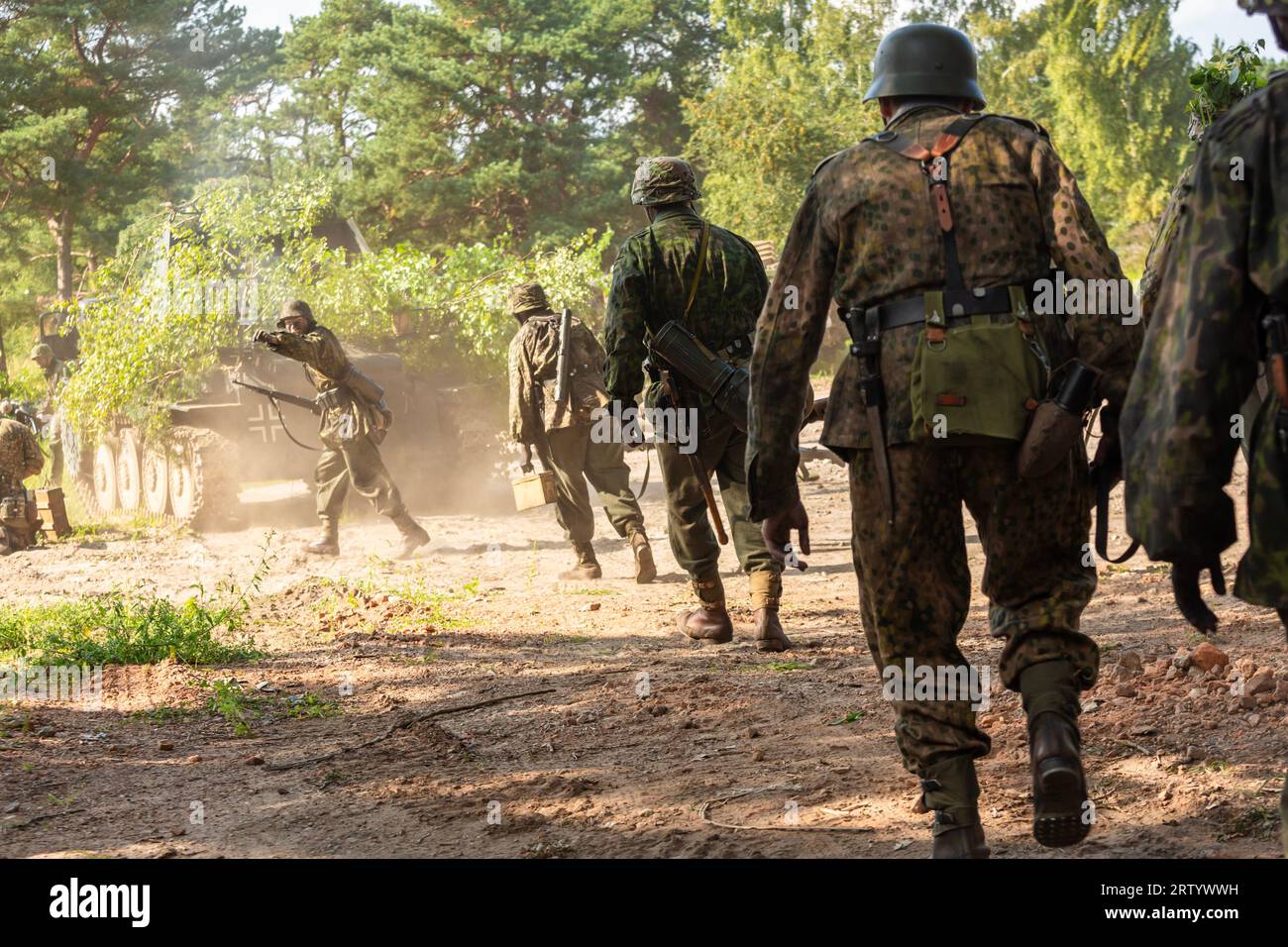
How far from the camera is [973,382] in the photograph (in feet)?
10.9

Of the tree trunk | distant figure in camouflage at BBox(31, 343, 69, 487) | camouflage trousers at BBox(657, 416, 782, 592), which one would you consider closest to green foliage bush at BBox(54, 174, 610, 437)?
distant figure in camouflage at BBox(31, 343, 69, 487)

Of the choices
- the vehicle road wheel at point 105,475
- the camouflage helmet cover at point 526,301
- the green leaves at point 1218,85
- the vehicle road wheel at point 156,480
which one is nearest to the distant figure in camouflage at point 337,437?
the camouflage helmet cover at point 526,301

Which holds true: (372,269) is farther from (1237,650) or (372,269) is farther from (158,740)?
(1237,650)

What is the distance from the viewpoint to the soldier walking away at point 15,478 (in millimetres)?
12367

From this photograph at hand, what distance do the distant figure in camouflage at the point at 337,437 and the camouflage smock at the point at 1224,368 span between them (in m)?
8.64

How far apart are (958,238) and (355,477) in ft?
26.2

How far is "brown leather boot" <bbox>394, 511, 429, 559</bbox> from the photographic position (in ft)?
35.9

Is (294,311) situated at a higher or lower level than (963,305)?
higher

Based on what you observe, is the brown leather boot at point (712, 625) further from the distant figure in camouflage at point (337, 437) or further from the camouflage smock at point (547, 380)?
the distant figure in camouflage at point (337, 437)

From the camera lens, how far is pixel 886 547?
348 cm

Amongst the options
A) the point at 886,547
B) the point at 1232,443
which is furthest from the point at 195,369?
the point at 1232,443

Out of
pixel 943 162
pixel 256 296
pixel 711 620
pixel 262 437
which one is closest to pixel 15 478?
pixel 262 437

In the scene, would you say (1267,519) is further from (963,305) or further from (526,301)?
(526,301)
